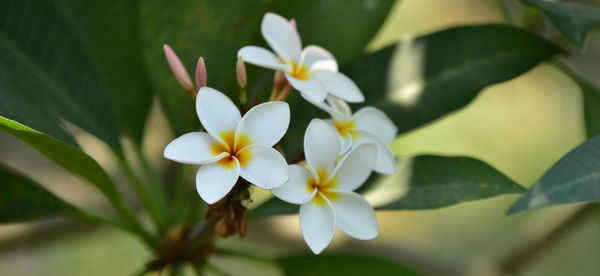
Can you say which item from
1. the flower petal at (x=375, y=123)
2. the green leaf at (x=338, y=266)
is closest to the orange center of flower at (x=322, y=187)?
the flower petal at (x=375, y=123)

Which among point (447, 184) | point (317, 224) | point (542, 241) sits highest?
point (317, 224)

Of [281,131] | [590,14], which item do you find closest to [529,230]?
[590,14]

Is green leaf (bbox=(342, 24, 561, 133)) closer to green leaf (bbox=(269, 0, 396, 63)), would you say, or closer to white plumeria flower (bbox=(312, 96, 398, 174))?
green leaf (bbox=(269, 0, 396, 63))

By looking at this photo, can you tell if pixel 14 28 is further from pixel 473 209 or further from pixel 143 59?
pixel 473 209

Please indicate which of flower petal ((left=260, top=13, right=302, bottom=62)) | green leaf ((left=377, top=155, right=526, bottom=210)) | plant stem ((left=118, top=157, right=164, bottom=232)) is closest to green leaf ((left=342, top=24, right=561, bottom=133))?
green leaf ((left=377, top=155, right=526, bottom=210))

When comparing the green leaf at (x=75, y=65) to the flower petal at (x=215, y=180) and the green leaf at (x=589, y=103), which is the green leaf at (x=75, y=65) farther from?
Answer: the green leaf at (x=589, y=103)

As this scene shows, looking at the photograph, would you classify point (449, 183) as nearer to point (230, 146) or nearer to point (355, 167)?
point (355, 167)

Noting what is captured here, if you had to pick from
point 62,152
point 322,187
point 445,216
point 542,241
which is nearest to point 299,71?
point 322,187
